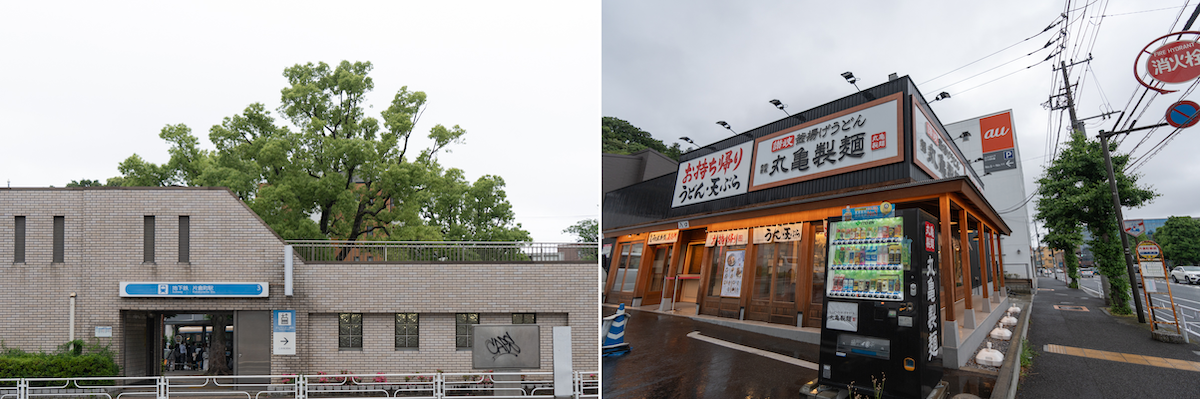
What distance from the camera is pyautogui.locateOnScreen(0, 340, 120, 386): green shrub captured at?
10.1 metres

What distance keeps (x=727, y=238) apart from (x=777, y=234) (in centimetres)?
105

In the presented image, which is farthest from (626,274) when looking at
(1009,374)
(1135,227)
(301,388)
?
(1135,227)

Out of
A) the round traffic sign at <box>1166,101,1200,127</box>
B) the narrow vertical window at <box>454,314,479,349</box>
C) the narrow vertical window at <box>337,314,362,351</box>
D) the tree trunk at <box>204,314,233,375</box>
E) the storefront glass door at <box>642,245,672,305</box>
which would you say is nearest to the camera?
the round traffic sign at <box>1166,101,1200,127</box>

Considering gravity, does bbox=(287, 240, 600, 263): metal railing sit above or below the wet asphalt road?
above

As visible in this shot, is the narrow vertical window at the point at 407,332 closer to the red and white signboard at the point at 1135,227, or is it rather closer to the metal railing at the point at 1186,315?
the metal railing at the point at 1186,315

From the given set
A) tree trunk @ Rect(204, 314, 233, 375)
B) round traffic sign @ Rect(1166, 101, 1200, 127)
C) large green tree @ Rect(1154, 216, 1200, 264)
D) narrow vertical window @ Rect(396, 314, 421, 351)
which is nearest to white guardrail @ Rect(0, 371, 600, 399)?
narrow vertical window @ Rect(396, 314, 421, 351)

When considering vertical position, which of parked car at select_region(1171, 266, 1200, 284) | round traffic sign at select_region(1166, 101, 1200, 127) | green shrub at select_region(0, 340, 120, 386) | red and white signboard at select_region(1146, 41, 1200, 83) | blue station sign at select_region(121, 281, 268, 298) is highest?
red and white signboard at select_region(1146, 41, 1200, 83)

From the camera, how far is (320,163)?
47.8 feet

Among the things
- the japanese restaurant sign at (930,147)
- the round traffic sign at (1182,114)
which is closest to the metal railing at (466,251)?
the japanese restaurant sign at (930,147)

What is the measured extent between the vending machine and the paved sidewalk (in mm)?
1617

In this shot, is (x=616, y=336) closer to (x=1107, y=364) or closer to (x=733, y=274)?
(x=733, y=274)

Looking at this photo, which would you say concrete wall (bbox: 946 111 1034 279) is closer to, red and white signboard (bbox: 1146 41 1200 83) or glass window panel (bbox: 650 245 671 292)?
glass window panel (bbox: 650 245 671 292)

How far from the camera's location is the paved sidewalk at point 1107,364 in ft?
17.9

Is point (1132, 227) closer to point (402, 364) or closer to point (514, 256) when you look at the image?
point (514, 256)
